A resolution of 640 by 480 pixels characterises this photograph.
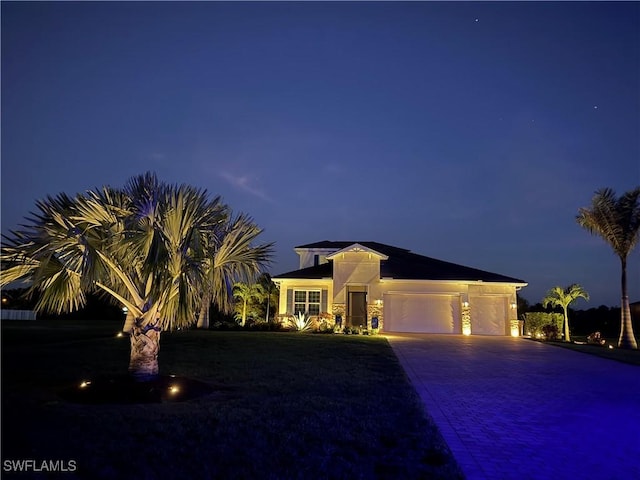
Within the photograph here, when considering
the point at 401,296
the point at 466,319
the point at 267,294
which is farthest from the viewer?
the point at 267,294

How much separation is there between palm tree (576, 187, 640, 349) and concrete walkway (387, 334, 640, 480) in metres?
9.09

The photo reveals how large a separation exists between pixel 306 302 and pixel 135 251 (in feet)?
58.6

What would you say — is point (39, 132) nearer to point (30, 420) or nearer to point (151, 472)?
point (30, 420)

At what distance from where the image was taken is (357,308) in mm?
25469

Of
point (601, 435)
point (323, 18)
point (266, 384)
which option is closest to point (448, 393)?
point (601, 435)

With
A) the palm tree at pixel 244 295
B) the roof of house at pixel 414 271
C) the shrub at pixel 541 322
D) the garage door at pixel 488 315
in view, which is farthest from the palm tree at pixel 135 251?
the shrub at pixel 541 322

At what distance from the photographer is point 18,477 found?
3895 millimetres

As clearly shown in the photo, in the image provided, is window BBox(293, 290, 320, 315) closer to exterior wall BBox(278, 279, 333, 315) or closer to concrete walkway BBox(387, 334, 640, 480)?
exterior wall BBox(278, 279, 333, 315)

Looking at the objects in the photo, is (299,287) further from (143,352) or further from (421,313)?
(143,352)

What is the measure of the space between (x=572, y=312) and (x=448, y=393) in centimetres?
2975

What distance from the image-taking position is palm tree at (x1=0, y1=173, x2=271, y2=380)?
7.22 metres

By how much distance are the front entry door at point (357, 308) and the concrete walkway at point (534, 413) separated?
1091 cm

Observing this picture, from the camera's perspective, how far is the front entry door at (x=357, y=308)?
2542 centimetres

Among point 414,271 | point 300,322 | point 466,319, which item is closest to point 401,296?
point 414,271
